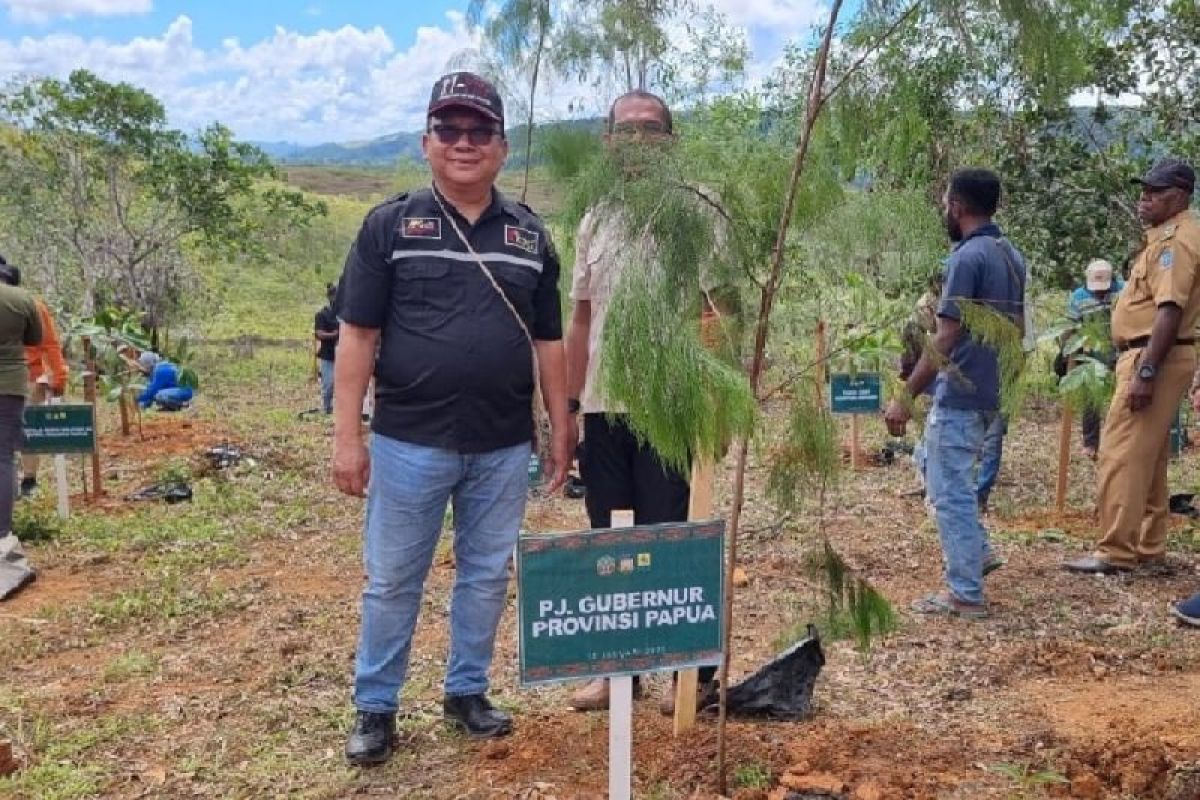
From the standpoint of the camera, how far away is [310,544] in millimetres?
6164

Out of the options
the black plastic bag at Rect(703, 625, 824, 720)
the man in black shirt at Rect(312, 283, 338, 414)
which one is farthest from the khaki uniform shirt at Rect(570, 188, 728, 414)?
the man in black shirt at Rect(312, 283, 338, 414)

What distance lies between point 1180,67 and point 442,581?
731 cm

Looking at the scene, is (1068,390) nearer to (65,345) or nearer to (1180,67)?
(1180,67)

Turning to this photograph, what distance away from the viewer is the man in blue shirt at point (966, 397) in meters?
4.02

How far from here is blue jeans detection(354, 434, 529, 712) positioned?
9.40ft

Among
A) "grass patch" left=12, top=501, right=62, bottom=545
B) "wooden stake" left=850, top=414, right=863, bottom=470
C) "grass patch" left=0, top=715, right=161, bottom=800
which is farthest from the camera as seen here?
"wooden stake" left=850, top=414, right=863, bottom=470

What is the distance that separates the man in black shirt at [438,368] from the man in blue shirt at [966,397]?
1.69m

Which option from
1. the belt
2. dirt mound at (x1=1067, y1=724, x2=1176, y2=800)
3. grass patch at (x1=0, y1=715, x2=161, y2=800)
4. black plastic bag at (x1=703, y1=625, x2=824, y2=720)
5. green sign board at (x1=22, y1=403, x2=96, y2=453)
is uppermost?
the belt

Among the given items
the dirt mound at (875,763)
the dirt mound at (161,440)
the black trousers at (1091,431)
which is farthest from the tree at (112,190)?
the dirt mound at (875,763)

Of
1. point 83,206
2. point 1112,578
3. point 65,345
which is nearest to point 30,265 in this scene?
point 83,206

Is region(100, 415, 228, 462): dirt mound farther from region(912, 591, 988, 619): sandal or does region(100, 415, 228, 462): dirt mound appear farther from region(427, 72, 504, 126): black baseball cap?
region(427, 72, 504, 126): black baseball cap

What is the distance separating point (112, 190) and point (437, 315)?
13.0 metres

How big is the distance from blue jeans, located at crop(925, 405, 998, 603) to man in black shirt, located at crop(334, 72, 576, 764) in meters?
1.98

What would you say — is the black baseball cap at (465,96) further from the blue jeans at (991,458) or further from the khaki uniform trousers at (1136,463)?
the blue jeans at (991,458)
